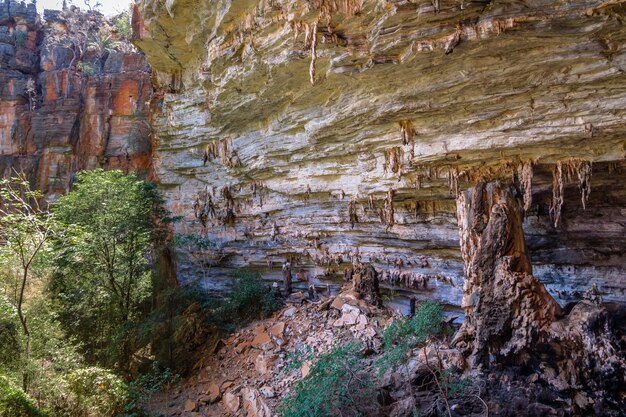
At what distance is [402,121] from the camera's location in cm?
689

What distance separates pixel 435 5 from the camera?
4.69 m

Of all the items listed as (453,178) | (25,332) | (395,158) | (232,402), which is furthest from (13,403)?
(453,178)

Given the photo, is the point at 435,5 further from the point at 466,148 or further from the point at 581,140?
the point at 581,140

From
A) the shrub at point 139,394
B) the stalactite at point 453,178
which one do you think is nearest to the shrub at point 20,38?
the shrub at point 139,394

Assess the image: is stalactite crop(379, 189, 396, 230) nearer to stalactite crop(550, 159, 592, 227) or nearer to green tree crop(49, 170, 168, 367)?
stalactite crop(550, 159, 592, 227)

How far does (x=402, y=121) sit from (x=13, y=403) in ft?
24.8

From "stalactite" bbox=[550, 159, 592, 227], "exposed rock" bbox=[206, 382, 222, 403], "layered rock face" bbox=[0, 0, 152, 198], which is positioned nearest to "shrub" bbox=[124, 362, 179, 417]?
"exposed rock" bbox=[206, 382, 222, 403]

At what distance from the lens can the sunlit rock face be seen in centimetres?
498

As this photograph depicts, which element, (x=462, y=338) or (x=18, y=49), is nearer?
(x=462, y=338)

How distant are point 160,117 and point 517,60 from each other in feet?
34.1

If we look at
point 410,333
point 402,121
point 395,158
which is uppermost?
point 402,121

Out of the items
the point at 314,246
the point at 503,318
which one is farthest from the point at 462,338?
the point at 314,246

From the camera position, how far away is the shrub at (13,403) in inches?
195

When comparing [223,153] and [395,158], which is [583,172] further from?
[223,153]
